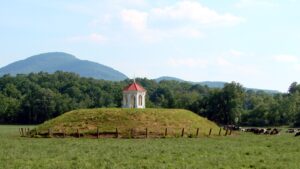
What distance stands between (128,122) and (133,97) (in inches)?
504

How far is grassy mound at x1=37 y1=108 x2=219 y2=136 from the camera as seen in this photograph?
6756 cm

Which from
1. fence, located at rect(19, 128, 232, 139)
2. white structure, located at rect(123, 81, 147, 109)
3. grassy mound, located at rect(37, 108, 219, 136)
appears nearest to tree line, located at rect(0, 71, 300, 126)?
white structure, located at rect(123, 81, 147, 109)

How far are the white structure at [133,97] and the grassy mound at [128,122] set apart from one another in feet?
22.4

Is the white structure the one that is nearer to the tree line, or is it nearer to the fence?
the fence

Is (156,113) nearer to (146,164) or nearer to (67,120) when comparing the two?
(67,120)

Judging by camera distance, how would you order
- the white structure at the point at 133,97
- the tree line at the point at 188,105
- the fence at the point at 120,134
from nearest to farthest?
the fence at the point at 120,134 < the white structure at the point at 133,97 < the tree line at the point at 188,105

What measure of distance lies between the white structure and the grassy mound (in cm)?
682

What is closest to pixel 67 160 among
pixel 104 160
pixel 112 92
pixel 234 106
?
pixel 104 160

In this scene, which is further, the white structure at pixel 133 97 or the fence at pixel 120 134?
the white structure at pixel 133 97

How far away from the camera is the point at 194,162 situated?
101 feet

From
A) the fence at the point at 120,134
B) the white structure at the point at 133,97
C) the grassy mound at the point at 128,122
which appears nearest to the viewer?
the fence at the point at 120,134

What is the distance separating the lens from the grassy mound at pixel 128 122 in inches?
2660

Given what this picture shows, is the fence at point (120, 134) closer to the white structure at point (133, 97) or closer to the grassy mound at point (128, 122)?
the grassy mound at point (128, 122)

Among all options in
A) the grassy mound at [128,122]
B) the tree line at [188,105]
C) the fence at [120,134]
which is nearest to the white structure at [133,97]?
the grassy mound at [128,122]
